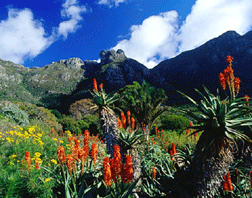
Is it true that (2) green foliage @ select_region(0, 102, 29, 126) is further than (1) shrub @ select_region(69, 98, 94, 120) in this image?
No

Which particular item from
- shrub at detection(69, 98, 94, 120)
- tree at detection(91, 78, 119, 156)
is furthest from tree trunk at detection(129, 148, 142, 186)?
shrub at detection(69, 98, 94, 120)

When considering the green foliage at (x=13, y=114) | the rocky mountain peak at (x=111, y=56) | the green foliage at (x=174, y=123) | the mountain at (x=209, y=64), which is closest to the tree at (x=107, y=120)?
the green foliage at (x=13, y=114)

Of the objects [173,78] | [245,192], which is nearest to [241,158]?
[245,192]

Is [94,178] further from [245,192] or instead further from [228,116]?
[245,192]

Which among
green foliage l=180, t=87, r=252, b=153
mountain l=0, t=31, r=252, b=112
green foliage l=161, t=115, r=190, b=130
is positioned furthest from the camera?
mountain l=0, t=31, r=252, b=112

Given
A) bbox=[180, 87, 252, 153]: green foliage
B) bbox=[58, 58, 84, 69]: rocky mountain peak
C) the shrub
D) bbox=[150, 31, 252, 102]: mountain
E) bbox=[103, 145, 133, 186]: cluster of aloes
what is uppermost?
bbox=[58, 58, 84, 69]: rocky mountain peak

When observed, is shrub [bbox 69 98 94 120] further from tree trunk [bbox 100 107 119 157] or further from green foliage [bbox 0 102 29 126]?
tree trunk [bbox 100 107 119 157]

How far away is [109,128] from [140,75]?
80336mm

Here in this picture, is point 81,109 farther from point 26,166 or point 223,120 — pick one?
point 223,120

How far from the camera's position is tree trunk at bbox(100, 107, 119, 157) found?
507cm

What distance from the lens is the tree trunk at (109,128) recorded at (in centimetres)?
507

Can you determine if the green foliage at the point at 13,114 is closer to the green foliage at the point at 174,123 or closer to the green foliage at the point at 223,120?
the green foliage at the point at 223,120

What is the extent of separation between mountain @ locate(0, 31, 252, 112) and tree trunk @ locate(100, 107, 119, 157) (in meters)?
55.8

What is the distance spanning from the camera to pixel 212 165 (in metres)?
2.84
